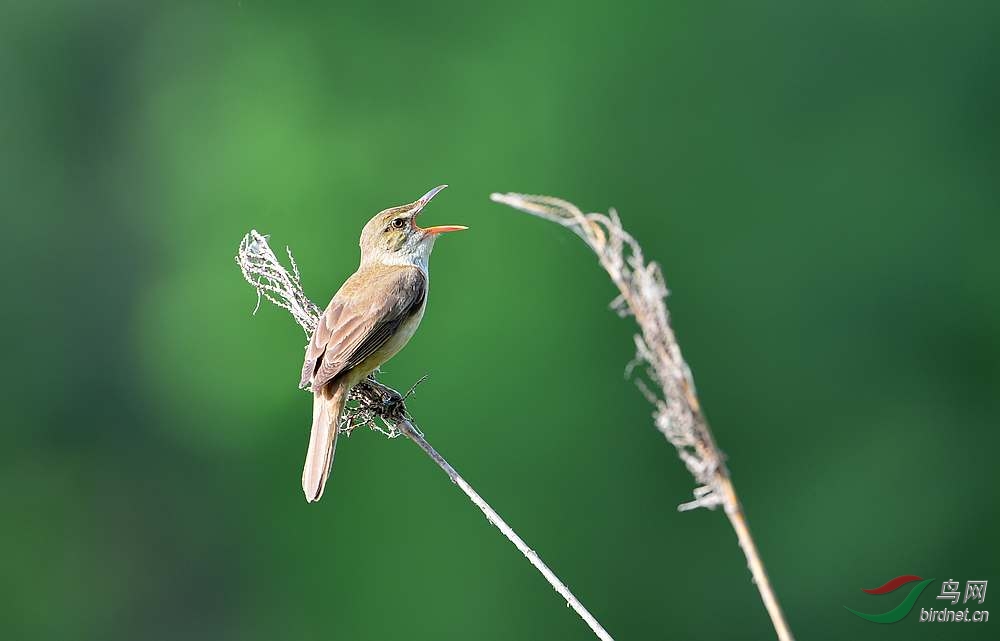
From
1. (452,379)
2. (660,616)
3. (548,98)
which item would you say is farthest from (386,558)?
(548,98)

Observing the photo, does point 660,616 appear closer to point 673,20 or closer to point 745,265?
point 745,265

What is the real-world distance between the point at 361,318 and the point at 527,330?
9828 millimetres

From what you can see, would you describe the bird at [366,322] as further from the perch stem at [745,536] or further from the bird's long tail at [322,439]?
the perch stem at [745,536]

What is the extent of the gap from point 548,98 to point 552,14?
1624 mm

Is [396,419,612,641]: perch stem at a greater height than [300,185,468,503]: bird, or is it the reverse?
[300,185,468,503]: bird

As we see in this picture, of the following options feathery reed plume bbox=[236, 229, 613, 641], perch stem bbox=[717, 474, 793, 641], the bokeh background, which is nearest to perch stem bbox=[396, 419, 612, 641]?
feathery reed plume bbox=[236, 229, 613, 641]

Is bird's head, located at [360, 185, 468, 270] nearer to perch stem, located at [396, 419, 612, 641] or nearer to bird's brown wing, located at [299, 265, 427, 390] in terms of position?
bird's brown wing, located at [299, 265, 427, 390]

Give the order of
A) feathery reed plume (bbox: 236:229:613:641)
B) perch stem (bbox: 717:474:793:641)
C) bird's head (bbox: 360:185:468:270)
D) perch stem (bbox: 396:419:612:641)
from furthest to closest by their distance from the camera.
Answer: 1. bird's head (bbox: 360:185:468:270)
2. feathery reed plume (bbox: 236:229:613:641)
3. perch stem (bbox: 396:419:612:641)
4. perch stem (bbox: 717:474:793:641)

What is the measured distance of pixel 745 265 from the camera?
17344mm

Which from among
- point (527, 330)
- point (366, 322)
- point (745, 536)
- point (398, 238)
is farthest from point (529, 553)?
point (527, 330)

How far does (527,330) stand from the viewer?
15453mm

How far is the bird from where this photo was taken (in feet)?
17.0

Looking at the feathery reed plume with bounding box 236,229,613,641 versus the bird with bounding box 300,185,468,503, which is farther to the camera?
the bird with bounding box 300,185,468,503

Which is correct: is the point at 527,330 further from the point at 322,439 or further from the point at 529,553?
the point at 529,553
